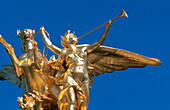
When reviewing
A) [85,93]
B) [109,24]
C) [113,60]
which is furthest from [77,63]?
[113,60]

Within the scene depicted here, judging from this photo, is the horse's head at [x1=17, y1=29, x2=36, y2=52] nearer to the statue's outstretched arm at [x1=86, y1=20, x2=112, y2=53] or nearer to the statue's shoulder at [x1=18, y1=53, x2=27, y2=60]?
the statue's shoulder at [x1=18, y1=53, x2=27, y2=60]

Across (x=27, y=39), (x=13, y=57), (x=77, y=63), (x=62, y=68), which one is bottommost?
(x=77, y=63)

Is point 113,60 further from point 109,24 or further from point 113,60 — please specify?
point 109,24

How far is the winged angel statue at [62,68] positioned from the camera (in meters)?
14.4

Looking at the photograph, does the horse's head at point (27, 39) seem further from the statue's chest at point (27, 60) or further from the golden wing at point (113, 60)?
the golden wing at point (113, 60)

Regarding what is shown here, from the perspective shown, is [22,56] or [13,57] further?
[22,56]

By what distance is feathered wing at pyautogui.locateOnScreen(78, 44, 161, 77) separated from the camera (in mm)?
15484

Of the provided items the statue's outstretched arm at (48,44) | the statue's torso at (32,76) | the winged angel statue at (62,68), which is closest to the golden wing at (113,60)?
the winged angel statue at (62,68)

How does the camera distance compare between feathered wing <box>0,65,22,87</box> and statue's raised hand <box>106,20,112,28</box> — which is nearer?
statue's raised hand <box>106,20,112,28</box>

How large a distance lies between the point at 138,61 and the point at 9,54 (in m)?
3.49

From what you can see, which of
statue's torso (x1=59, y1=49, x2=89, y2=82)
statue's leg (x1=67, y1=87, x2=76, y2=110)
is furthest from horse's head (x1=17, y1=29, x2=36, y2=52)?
statue's leg (x1=67, y1=87, x2=76, y2=110)

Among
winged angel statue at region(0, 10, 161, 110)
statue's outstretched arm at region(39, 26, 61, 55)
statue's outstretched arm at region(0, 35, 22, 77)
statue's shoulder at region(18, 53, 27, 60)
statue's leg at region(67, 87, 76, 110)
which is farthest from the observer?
statue's shoulder at region(18, 53, 27, 60)

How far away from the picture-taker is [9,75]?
1594 centimetres

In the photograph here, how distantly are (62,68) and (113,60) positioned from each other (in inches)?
61.3
